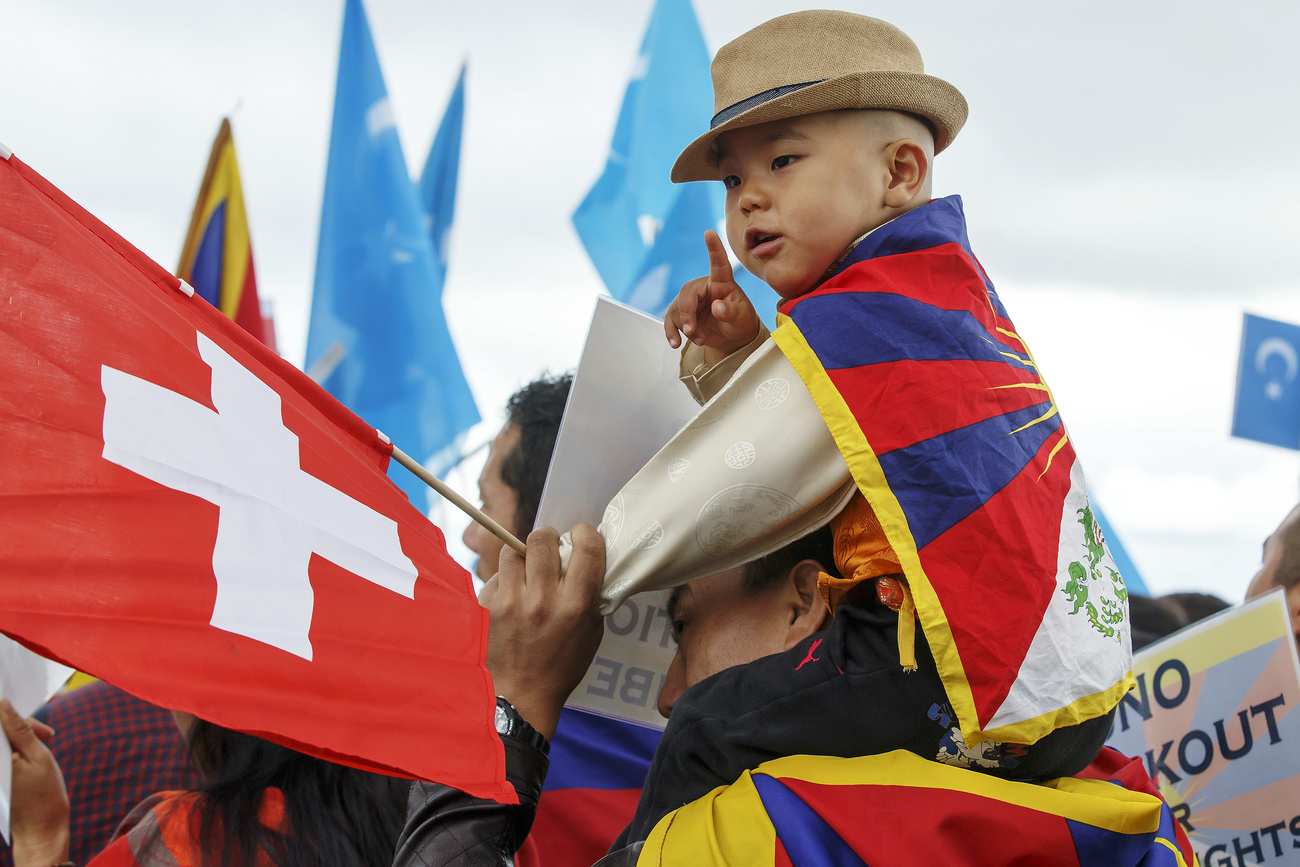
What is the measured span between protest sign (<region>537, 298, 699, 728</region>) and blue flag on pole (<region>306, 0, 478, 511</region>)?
2966 mm

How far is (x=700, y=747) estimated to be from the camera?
5.91 ft

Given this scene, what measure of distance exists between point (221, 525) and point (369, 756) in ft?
1.18

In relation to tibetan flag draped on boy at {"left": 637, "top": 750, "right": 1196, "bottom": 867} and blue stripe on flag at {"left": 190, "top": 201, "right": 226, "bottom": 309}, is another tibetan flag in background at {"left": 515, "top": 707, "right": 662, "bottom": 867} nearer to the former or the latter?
tibetan flag draped on boy at {"left": 637, "top": 750, "right": 1196, "bottom": 867}

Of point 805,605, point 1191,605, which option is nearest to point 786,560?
point 805,605

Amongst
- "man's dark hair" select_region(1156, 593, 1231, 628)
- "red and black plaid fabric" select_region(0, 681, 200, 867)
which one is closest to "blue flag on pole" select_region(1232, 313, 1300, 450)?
"man's dark hair" select_region(1156, 593, 1231, 628)

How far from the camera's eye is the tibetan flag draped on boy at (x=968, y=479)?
1543 mm

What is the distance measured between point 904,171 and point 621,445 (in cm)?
79

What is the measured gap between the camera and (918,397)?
1632 millimetres

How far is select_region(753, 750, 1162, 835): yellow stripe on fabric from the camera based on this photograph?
159 centimetres

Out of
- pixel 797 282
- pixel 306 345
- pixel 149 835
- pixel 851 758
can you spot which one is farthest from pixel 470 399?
pixel 851 758

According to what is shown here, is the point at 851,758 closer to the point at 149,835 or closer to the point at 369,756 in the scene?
the point at 369,756

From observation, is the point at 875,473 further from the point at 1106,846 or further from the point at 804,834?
the point at 1106,846

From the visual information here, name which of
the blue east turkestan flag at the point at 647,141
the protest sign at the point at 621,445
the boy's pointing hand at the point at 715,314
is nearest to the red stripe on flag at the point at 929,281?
the boy's pointing hand at the point at 715,314

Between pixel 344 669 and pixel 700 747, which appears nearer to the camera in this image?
pixel 344 669
